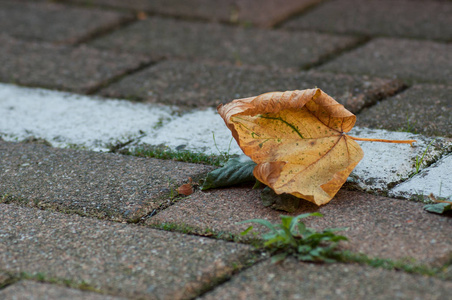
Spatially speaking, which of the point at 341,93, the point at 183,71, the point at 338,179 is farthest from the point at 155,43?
the point at 338,179

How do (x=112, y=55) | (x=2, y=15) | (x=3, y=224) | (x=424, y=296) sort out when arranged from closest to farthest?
(x=424, y=296), (x=3, y=224), (x=112, y=55), (x=2, y=15)

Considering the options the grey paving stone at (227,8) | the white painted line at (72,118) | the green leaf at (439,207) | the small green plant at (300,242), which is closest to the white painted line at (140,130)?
the white painted line at (72,118)

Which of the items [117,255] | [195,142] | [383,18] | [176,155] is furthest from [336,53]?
[117,255]

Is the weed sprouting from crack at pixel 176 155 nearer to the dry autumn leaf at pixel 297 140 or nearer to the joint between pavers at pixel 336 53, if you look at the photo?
the dry autumn leaf at pixel 297 140

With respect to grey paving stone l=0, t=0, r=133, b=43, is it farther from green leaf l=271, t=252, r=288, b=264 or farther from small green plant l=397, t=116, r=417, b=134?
green leaf l=271, t=252, r=288, b=264

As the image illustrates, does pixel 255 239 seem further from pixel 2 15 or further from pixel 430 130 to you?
pixel 2 15

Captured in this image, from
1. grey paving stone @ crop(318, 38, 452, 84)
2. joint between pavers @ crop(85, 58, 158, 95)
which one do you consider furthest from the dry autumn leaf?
joint between pavers @ crop(85, 58, 158, 95)
